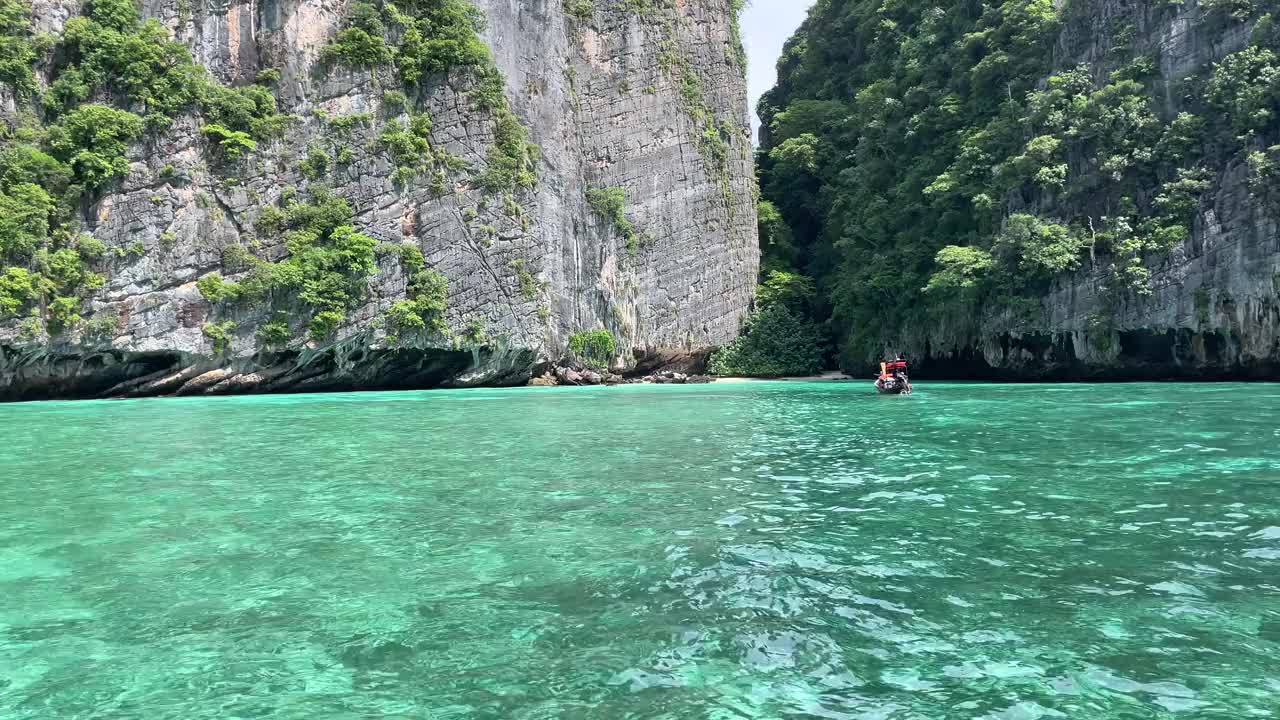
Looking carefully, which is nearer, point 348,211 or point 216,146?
point 216,146

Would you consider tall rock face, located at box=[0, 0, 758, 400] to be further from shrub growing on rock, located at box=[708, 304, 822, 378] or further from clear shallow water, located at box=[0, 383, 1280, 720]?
clear shallow water, located at box=[0, 383, 1280, 720]

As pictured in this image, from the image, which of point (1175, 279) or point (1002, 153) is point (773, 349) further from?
point (1175, 279)

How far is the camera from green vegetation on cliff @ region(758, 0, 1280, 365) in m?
25.2

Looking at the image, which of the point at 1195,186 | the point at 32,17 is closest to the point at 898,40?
the point at 1195,186

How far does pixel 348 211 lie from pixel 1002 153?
25.6 m

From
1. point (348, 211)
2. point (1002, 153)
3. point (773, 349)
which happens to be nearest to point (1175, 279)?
point (1002, 153)

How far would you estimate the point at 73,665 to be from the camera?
11.0 ft

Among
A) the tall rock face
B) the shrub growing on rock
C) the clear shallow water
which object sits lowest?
the clear shallow water

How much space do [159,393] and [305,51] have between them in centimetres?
1309

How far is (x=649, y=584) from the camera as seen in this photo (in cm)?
440

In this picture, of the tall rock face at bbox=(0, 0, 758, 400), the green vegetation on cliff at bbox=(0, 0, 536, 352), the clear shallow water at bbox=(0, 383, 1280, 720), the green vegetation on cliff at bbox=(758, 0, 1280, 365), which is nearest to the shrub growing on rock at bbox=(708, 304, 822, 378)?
the green vegetation on cliff at bbox=(758, 0, 1280, 365)

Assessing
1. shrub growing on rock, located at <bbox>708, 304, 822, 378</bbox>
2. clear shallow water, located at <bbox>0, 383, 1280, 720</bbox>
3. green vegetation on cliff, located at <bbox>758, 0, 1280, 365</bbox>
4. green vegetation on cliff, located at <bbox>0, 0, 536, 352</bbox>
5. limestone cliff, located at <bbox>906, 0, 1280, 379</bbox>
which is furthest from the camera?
shrub growing on rock, located at <bbox>708, 304, 822, 378</bbox>

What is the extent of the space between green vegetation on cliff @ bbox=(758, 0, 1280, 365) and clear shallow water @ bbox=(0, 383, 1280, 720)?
67.8 feet

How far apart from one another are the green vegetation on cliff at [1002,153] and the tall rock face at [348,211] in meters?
10.8
